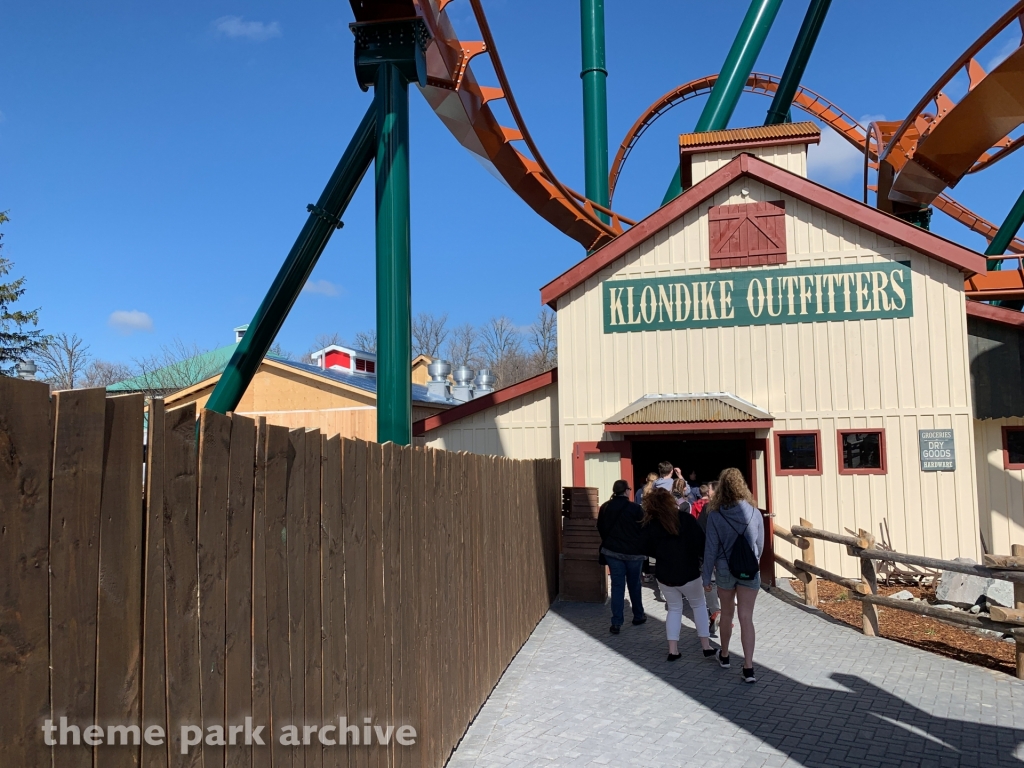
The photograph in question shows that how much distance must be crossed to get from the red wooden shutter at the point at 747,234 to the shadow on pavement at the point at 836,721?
6.85 metres

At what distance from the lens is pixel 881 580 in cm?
1229

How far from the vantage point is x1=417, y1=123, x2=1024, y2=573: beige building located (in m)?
11.8

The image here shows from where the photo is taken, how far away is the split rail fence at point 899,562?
7117mm

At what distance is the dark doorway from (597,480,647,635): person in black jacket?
25.4ft

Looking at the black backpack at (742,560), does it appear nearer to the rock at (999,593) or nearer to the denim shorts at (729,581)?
the denim shorts at (729,581)

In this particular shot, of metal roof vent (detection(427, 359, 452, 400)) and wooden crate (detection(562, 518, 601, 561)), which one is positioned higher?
metal roof vent (detection(427, 359, 452, 400))

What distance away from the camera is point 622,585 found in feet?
29.7

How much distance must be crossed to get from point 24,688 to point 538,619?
8320mm

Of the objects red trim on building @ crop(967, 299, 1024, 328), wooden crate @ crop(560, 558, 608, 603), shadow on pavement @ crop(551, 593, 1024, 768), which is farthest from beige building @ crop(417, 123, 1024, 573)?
shadow on pavement @ crop(551, 593, 1024, 768)

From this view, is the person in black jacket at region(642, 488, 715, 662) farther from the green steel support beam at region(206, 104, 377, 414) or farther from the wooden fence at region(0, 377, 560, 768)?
the green steel support beam at region(206, 104, 377, 414)

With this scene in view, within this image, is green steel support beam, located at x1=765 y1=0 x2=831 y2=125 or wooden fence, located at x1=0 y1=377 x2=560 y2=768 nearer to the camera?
wooden fence, located at x1=0 y1=377 x2=560 y2=768

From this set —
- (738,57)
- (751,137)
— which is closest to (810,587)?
(751,137)

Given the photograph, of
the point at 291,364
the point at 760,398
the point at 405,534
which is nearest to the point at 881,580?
the point at 760,398

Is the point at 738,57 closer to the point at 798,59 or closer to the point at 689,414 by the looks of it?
the point at 798,59
